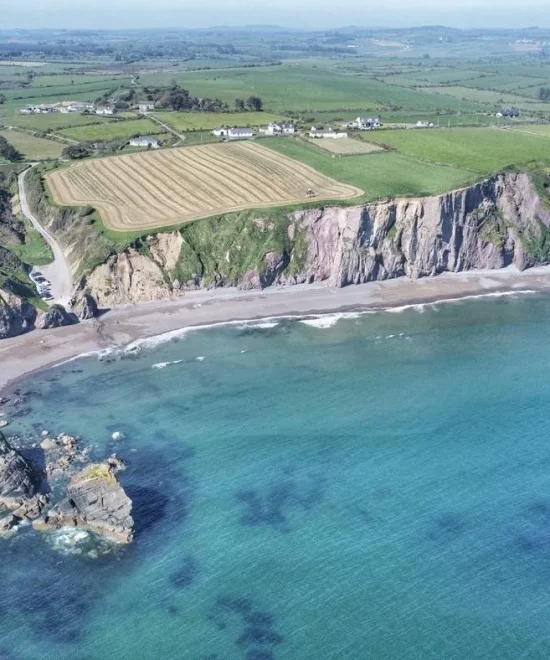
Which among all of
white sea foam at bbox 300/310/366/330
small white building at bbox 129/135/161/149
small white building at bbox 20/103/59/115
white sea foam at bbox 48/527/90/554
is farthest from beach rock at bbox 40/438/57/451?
small white building at bbox 20/103/59/115

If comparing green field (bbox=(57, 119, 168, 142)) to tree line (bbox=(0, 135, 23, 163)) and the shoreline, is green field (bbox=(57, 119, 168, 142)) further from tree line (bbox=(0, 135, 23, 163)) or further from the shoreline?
the shoreline

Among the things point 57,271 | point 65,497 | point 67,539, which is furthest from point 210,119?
point 67,539

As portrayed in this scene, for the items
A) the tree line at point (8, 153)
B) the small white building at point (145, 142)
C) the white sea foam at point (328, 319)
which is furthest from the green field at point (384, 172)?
the tree line at point (8, 153)

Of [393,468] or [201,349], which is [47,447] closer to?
[201,349]

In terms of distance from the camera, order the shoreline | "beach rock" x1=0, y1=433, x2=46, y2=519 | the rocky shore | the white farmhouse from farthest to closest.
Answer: the white farmhouse < the shoreline < "beach rock" x1=0, y1=433, x2=46, y2=519 < the rocky shore

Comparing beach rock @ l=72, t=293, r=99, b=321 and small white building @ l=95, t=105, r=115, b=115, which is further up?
small white building @ l=95, t=105, r=115, b=115

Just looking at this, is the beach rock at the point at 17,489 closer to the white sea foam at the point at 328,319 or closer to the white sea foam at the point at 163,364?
the white sea foam at the point at 163,364
